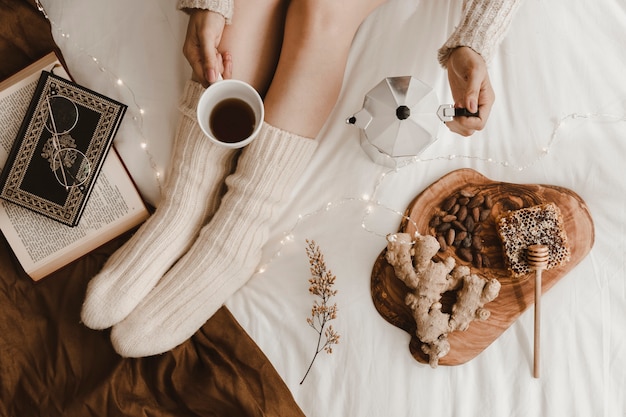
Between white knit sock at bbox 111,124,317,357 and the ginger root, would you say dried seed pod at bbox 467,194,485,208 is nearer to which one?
the ginger root

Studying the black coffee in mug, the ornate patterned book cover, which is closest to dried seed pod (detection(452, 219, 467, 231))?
the black coffee in mug

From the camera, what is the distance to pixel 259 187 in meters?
0.75

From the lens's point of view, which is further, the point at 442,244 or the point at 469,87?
the point at 442,244

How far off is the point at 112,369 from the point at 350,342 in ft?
1.29

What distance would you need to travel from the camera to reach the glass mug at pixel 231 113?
676 millimetres

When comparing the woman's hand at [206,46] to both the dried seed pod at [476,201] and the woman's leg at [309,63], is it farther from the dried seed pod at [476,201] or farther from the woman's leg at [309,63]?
the dried seed pod at [476,201]

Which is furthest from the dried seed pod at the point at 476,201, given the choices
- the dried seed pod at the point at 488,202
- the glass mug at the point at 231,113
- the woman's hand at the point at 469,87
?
the glass mug at the point at 231,113

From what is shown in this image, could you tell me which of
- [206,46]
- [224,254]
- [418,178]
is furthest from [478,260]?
Answer: [206,46]

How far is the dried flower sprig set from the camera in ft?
2.48

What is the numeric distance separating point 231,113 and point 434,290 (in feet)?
1.37

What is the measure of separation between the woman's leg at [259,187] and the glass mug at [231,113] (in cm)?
4

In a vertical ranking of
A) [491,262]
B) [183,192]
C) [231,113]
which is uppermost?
[231,113]

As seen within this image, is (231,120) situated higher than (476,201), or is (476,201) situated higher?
(231,120)

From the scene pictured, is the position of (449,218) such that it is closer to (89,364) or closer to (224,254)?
(224,254)
